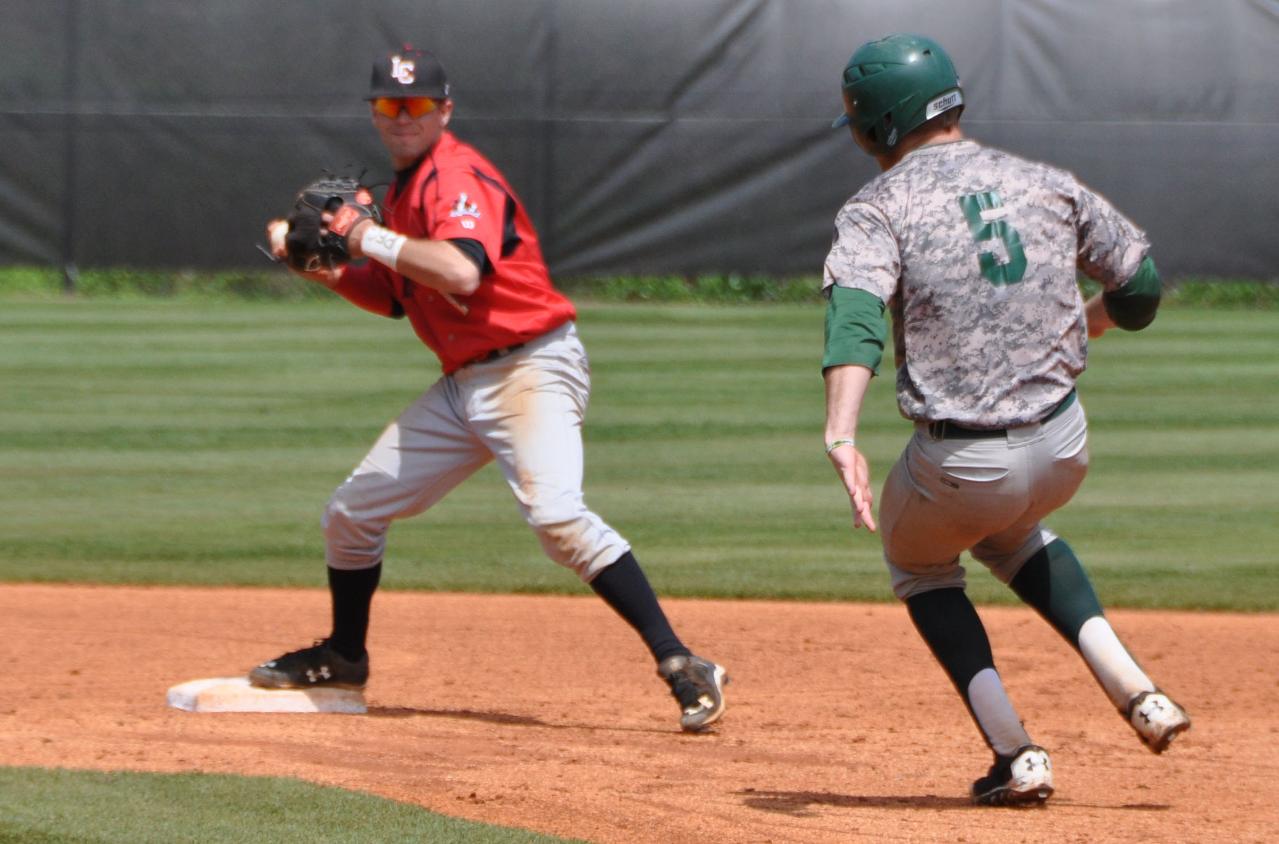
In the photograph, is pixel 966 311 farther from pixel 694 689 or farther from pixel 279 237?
pixel 279 237

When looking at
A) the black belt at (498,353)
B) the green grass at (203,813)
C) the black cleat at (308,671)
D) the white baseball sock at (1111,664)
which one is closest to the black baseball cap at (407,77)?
the black belt at (498,353)

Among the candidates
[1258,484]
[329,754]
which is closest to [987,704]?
[329,754]

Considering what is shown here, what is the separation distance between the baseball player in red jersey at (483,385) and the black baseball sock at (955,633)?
36.3 inches

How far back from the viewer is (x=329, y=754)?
4.27 metres

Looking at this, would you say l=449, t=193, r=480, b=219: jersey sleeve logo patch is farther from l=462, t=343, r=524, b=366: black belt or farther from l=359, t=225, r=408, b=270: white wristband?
l=462, t=343, r=524, b=366: black belt

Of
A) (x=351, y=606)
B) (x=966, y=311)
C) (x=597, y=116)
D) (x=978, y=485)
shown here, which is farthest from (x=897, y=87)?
(x=597, y=116)

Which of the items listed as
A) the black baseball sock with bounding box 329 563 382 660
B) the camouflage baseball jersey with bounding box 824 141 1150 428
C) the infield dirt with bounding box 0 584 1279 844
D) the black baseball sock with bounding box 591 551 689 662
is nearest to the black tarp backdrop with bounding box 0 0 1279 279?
the infield dirt with bounding box 0 584 1279 844

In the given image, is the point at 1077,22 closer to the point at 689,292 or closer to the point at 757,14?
the point at 757,14

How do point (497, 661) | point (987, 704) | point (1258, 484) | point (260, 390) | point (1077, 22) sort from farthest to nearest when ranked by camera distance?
1. point (1077, 22)
2. point (260, 390)
3. point (1258, 484)
4. point (497, 661)
5. point (987, 704)

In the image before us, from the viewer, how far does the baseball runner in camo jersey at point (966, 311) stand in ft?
11.1

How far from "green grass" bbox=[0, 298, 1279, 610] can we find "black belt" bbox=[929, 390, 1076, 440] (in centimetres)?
337

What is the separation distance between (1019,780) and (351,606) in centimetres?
206

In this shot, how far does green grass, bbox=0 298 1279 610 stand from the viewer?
7.28 meters

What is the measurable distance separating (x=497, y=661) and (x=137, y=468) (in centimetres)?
423
